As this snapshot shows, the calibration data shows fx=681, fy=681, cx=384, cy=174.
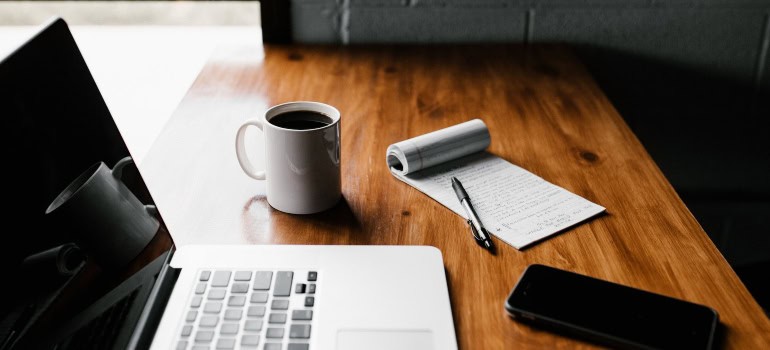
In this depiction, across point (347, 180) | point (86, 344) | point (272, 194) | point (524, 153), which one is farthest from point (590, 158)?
point (86, 344)

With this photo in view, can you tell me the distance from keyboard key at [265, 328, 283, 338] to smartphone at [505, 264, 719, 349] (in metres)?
0.21

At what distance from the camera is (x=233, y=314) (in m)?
0.61

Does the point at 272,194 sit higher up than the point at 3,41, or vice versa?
the point at 272,194

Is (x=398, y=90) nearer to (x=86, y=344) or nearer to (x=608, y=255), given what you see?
(x=608, y=255)

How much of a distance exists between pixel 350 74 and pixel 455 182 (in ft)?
1.60

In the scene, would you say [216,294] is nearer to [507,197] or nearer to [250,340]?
[250,340]

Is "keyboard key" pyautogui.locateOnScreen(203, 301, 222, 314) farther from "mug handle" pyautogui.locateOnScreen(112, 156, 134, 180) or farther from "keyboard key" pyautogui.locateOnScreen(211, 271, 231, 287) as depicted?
"mug handle" pyautogui.locateOnScreen(112, 156, 134, 180)

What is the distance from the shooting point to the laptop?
0.52 m


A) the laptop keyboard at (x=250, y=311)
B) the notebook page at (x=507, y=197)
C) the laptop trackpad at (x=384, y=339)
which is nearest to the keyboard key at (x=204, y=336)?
the laptop keyboard at (x=250, y=311)

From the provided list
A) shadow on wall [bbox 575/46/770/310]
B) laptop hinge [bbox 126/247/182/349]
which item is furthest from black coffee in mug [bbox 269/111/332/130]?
shadow on wall [bbox 575/46/770/310]

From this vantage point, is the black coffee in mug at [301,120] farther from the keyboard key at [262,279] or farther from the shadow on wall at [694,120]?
the shadow on wall at [694,120]

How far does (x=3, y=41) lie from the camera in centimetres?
215

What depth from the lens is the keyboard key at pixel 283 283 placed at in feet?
2.11

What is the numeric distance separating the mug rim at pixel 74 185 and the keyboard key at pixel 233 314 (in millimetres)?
168
